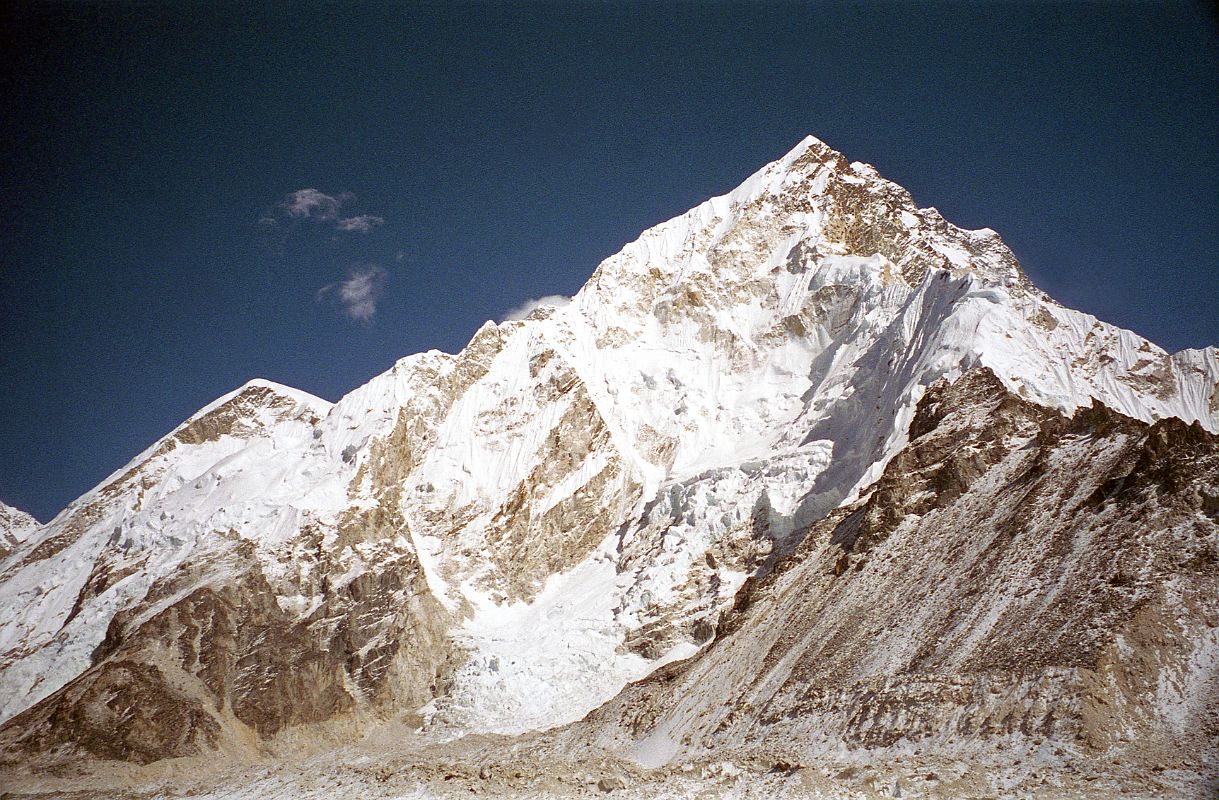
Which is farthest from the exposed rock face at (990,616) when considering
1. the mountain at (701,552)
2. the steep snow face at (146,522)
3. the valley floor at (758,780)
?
the steep snow face at (146,522)

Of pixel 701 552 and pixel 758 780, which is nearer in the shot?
pixel 758 780

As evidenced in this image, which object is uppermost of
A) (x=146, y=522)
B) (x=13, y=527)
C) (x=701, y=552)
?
(x=13, y=527)

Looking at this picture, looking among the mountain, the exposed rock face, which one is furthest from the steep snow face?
the exposed rock face

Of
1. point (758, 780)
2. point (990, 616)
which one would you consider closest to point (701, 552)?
point (990, 616)

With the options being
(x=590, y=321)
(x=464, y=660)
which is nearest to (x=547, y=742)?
(x=464, y=660)

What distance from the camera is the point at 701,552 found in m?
95.6

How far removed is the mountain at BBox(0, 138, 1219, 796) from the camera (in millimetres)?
41844

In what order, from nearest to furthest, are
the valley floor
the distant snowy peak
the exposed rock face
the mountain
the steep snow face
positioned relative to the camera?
the valley floor
the exposed rock face
the mountain
the steep snow face
the distant snowy peak

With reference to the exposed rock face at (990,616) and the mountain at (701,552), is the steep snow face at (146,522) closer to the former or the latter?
the mountain at (701,552)

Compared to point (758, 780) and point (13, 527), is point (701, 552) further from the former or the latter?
point (13, 527)

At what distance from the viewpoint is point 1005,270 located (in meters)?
139

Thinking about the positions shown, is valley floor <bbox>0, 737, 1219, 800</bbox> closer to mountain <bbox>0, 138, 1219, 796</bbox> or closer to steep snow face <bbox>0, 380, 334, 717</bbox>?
mountain <bbox>0, 138, 1219, 796</bbox>

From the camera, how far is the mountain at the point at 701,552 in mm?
41844

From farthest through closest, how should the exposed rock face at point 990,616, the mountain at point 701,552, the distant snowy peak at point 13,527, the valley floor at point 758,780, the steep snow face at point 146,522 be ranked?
1. the distant snowy peak at point 13,527
2. the steep snow face at point 146,522
3. the mountain at point 701,552
4. the exposed rock face at point 990,616
5. the valley floor at point 758,780
